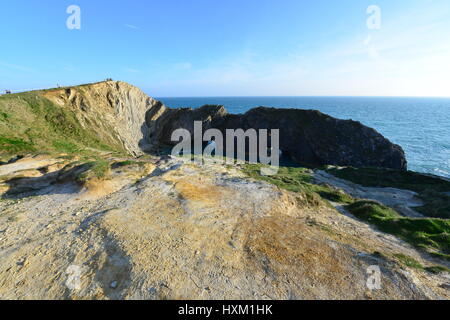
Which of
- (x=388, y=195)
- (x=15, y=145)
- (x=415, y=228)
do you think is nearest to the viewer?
(x=415, y=228)

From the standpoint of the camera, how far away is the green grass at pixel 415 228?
533 inches

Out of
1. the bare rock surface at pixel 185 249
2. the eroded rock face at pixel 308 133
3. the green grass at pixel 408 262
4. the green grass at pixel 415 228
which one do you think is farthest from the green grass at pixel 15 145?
the eroded rock face at pixel 308 133

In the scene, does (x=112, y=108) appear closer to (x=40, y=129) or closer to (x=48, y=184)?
(x=40, y=129)

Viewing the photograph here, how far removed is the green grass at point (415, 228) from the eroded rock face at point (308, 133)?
36.4 meters

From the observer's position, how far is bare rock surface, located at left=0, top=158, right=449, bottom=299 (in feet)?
25.7

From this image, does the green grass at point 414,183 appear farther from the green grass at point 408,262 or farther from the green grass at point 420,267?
the green grass at point 408,262

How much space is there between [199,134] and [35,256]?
66664mm

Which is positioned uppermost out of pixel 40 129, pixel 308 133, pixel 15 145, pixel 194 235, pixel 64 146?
pixel 40 129

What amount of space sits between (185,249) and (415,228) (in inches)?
644

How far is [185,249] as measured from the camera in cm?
966

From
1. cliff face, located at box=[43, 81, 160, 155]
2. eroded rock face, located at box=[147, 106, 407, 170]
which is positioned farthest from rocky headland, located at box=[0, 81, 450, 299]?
eroded rock face, located at box=[147, 106, 407, 170]

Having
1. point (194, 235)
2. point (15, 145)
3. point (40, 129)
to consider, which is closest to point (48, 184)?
point (194, 235)
